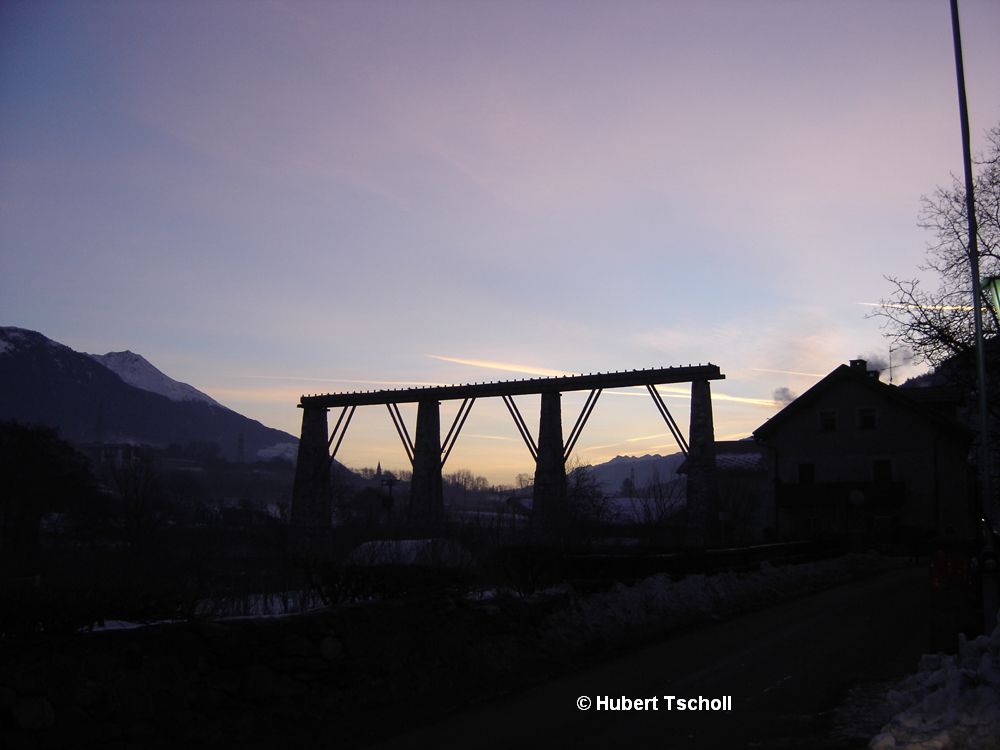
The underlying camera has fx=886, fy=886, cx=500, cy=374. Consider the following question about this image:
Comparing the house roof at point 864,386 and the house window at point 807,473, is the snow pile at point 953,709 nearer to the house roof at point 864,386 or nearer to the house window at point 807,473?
the house roof at point 864,386

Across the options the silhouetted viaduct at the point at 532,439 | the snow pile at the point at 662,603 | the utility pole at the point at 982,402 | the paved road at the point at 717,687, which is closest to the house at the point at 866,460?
the silhouetted viaduct at the point at 532,439

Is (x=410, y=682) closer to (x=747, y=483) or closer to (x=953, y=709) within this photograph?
(x=953, y=709)

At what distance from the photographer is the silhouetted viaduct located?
28.3 meters

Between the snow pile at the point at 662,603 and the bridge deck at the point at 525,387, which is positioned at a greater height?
the bridge deck at the point at 525,387

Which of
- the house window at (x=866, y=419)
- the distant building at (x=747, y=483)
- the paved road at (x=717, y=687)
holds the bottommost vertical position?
the paved road at (x=717, y=687)

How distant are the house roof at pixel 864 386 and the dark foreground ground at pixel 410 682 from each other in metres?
39.2

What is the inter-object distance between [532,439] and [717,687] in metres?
22.0

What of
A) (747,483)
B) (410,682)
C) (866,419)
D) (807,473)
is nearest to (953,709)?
(410,682)

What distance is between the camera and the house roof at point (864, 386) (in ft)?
159

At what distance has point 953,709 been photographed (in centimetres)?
704

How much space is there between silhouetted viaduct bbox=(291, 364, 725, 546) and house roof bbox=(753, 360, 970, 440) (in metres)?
25.6

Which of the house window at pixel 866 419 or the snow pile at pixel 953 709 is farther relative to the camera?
the house window at pixel 866 419

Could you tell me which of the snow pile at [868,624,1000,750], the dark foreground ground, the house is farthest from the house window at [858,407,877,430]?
the snow pile at [868,624,1000,750]

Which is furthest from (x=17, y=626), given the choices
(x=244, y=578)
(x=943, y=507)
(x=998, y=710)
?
(x=943, y=507)
